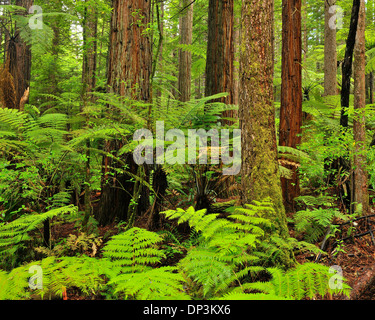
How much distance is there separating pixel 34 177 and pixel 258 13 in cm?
301

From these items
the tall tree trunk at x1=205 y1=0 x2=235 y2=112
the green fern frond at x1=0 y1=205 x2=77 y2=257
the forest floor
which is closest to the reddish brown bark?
the tall tree trunk at x1=205 y1=0 x2=235 y2=112

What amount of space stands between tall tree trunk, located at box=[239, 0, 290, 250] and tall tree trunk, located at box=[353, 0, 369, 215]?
3.86 feet

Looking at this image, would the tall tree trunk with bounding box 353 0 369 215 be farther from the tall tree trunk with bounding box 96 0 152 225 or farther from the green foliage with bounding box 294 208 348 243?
the tall tree trunk with bounding box 96 0 152 225

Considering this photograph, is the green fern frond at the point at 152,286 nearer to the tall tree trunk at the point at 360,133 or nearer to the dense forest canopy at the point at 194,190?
the dense forest canopy at the point at 194,190

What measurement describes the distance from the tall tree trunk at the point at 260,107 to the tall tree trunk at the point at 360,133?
1.18 m

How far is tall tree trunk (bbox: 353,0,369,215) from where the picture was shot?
3.03m

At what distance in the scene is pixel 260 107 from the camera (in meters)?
2.58

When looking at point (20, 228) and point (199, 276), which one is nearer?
point (199, 276)

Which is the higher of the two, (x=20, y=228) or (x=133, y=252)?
(x=20, y=228)

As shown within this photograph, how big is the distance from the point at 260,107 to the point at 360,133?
5.05 feet

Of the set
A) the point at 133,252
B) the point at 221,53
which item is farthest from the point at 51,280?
the point at 221,53

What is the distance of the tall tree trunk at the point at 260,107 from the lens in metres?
2.57

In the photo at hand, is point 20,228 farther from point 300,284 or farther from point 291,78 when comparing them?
point 291,78
